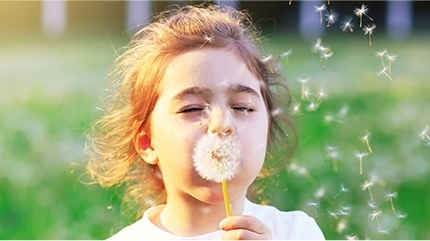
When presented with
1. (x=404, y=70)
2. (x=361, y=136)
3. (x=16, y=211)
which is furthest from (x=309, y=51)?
(x=16, y=211)

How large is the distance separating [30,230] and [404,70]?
1.04 m

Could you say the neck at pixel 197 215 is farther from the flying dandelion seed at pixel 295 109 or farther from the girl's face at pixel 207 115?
the flying dandelion seed at pixel 295 109

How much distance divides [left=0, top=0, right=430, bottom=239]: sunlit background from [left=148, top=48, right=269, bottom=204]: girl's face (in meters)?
0.15

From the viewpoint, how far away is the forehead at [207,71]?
91 cm

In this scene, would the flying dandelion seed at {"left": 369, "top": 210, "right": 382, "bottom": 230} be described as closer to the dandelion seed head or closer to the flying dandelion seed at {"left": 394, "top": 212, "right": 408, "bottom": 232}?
the flying dandelion seed at {"left": 394, "top": 212, "right": 408, "bottom": 232}

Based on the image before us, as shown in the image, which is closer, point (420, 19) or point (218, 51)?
point (218, 51)

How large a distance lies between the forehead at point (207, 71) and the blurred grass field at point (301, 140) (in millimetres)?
154

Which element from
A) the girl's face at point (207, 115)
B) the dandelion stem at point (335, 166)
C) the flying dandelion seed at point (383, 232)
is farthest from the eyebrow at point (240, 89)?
the dandelion stem at point (335, 166)

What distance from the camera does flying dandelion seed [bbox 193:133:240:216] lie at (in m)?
0.85

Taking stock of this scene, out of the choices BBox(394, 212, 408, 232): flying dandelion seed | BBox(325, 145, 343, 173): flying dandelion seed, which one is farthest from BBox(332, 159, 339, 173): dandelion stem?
BBox(394, 212, 408, 232): flying dandelion seed

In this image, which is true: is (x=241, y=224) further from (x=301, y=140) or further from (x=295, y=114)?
(x=301, y=140)

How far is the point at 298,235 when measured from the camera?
982 mm

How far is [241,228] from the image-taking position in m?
0.83

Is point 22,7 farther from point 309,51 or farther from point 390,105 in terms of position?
point 390,105
